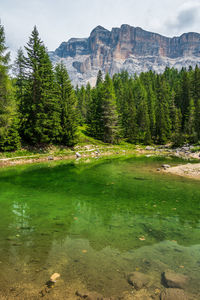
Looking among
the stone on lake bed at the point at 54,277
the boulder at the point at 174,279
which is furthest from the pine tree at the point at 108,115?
the stone on lake bed at the point at 54,277

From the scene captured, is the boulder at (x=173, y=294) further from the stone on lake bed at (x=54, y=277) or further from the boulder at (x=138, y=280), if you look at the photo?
the stone on lake bed at (x=54, y=277)

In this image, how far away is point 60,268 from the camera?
15.8ft

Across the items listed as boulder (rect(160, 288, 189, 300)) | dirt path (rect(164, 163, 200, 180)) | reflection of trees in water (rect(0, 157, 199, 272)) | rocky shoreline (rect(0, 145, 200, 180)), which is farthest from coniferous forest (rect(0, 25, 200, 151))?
boulder (rect(160, 288, 189, 300))

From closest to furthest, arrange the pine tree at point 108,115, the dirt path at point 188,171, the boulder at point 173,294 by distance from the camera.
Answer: the boulder at point 173,294 < the dirt path at point 188,171 < the pine tree at point 108,115

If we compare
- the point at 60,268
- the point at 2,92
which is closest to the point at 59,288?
the point at 60,268

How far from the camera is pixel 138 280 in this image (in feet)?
14.4

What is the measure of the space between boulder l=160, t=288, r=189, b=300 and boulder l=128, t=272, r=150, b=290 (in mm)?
455

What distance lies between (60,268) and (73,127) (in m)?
34.5

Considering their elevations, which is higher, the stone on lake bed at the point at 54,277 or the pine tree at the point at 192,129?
the pine tree at the point at 192,129

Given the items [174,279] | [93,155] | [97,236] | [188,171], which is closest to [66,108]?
[93,155]

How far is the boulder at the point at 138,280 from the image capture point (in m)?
4.24

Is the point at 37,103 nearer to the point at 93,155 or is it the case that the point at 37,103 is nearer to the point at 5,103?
the point at 5,103

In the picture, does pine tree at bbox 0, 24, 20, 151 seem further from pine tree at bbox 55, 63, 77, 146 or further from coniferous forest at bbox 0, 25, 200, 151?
pine tree at bbox 55, 63, 77, 146

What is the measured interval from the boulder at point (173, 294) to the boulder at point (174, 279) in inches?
5.7
